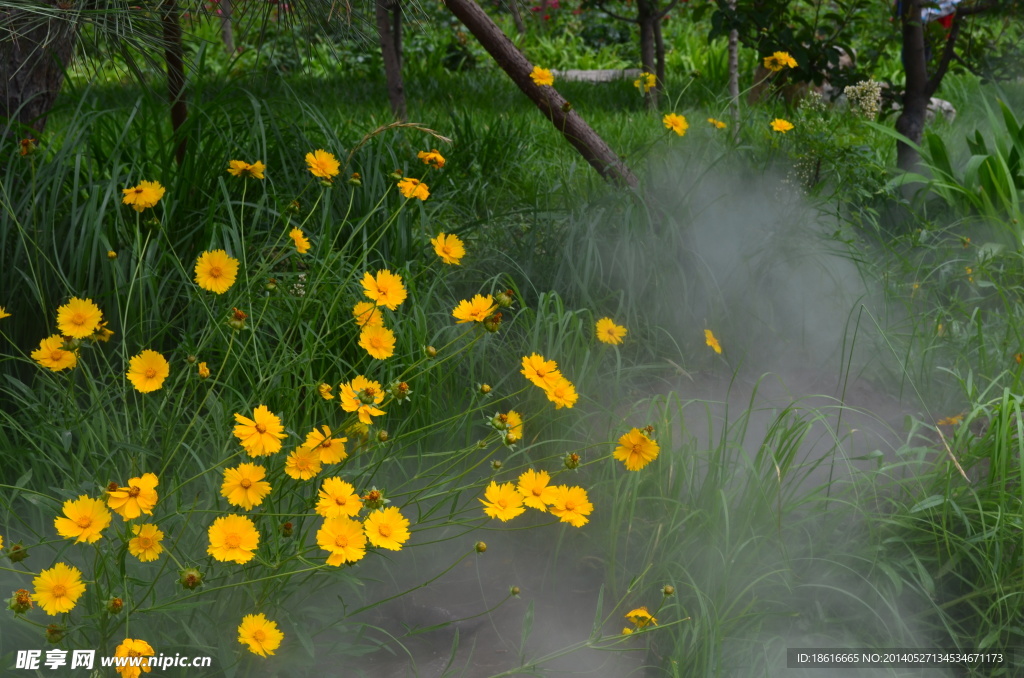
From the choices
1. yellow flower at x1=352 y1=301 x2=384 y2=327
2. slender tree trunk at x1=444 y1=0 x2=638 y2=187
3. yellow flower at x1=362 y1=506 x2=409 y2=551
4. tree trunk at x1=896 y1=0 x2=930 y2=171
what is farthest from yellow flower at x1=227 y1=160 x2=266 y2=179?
tree trunk at x1=896 y1=0 x2=930 y2=171

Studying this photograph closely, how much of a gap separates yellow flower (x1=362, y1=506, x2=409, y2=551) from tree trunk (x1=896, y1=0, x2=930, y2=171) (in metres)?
3.34

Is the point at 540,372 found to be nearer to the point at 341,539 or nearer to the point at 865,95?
the point at 341,539

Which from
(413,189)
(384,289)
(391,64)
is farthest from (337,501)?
(391,64)

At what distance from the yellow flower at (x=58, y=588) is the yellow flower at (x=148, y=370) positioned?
31 cm

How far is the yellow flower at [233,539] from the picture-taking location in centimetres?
129

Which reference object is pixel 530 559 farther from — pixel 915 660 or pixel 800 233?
pixel 800 233

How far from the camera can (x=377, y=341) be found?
1.66 meters

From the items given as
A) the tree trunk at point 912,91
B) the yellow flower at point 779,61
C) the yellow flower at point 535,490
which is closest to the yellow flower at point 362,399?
the yellow flower at point 535,490

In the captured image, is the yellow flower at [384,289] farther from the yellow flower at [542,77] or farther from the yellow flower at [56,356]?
the yellow flower at [542,77]

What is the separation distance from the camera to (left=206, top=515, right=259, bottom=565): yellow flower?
1.29 metres

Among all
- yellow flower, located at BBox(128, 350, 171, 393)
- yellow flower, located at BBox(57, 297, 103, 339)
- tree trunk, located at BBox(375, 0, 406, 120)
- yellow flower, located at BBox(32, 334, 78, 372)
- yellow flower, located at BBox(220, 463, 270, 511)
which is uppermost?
yellow flower, located at BBox(57, 297, 103, 339)

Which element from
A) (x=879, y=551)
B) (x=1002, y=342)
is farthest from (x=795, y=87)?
(x=879, y=551)

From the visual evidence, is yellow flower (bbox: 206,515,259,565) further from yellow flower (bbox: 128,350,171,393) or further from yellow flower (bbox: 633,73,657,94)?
yellow flower (bbox: 633,73,657,94)

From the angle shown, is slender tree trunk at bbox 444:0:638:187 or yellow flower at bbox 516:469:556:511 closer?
yellow flower at bbox 516:469:556:511
